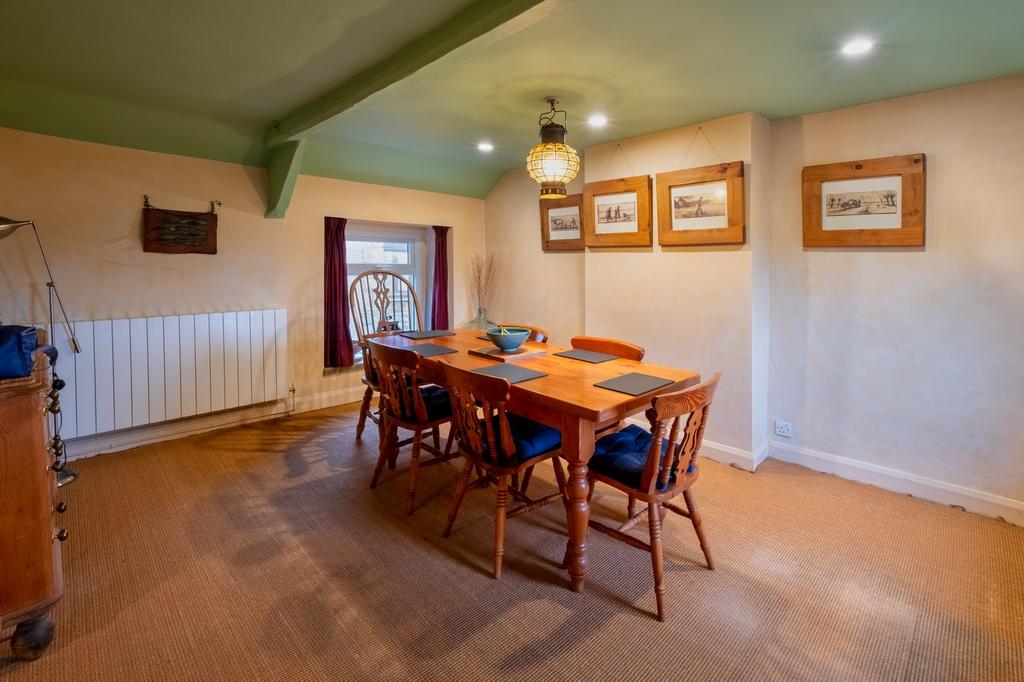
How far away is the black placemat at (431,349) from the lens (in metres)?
2.72

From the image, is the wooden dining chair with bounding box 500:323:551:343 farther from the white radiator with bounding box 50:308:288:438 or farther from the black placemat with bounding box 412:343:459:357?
the white radiator with bounding box 50:308:288:438

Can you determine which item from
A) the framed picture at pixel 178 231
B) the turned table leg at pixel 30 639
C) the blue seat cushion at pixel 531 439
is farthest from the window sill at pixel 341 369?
the turned table leg at pixel 30 639

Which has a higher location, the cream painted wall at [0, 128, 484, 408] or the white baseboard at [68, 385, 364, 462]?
the cream painted wall at [0, 128, 484, 408]

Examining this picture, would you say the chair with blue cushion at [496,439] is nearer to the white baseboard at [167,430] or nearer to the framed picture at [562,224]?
the framed picture at [562,224]

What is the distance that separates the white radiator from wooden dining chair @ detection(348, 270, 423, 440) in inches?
25.8

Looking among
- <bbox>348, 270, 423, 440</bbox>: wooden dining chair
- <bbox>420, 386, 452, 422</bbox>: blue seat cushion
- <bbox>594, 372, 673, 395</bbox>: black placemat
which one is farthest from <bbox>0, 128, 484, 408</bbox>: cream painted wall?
<bbox>594, 372, 673, 395</bbox>: black placemat

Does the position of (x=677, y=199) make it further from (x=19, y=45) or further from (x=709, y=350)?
(x=19, y=45)

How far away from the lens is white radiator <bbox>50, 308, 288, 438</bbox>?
300cm

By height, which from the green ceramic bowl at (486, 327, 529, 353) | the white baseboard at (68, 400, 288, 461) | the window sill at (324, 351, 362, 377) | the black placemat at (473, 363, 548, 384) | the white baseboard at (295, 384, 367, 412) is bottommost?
the white baseboard at (68, 400, 288, 461)

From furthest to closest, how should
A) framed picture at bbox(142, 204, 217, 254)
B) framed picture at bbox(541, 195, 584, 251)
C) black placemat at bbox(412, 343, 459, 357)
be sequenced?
framed picture at bbox(541, 195, 584, 251)
framed picture at bbox(142, 204, 217, 254)
black placemat at bbox(412, 343, 459, 357)

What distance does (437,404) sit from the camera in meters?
2.62

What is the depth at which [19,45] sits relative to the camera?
81.2 inches

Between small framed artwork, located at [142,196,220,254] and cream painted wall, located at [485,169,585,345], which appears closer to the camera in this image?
small framed artwork, located at [142,196,220,254]

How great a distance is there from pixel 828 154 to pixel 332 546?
3.34 m
